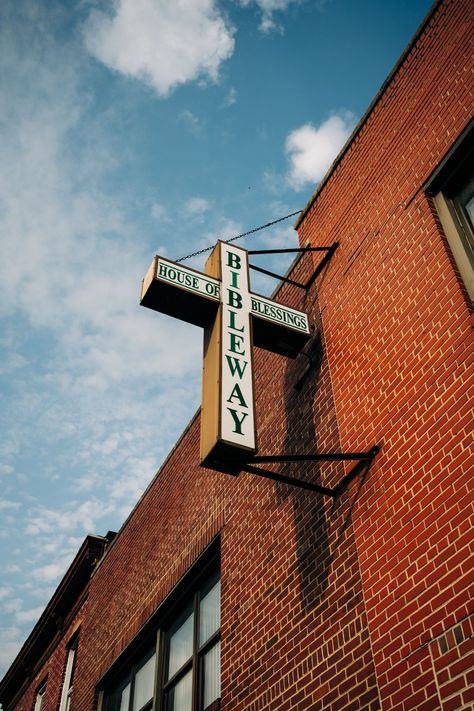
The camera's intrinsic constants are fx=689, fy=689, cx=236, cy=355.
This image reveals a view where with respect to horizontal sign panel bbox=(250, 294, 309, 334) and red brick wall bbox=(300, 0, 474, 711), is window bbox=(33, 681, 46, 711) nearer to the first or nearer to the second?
horizontal sign panel bbox=(250, 294, 309, 334)

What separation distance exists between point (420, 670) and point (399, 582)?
653 millimetres

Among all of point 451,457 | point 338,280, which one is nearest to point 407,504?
point 451,457

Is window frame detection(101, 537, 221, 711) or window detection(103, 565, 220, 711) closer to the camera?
window detection(103, 565, 220, 711)

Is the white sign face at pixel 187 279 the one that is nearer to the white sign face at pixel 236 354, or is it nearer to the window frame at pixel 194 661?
the white sign face at pixel 236 354

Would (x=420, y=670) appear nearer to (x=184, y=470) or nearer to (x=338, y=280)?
(x=338, y=280)

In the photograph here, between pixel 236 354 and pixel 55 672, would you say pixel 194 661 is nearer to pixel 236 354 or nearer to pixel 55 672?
pixel 236 354

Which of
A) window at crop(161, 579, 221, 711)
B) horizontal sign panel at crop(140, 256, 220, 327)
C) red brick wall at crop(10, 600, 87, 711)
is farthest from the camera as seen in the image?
red brick wall at crop(10, 600, 87, 711)

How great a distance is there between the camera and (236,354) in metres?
6.78

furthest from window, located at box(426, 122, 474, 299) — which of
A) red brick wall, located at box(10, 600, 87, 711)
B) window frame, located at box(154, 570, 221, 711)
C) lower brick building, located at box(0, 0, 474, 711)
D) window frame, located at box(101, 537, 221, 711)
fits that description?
red brick wall, located at box(10, 600, 87, 711)

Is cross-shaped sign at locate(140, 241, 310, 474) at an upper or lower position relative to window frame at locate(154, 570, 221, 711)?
upper

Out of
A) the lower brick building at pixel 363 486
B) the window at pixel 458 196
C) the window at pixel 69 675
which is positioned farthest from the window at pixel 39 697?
the window at pixel 458 196

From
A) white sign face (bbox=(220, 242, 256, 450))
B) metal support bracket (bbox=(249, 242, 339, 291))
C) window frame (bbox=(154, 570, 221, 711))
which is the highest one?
metal support bracket (bbox=(249, 242, 339, 291))

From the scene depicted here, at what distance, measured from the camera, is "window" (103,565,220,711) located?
25.9ft

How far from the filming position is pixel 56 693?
536 inches
